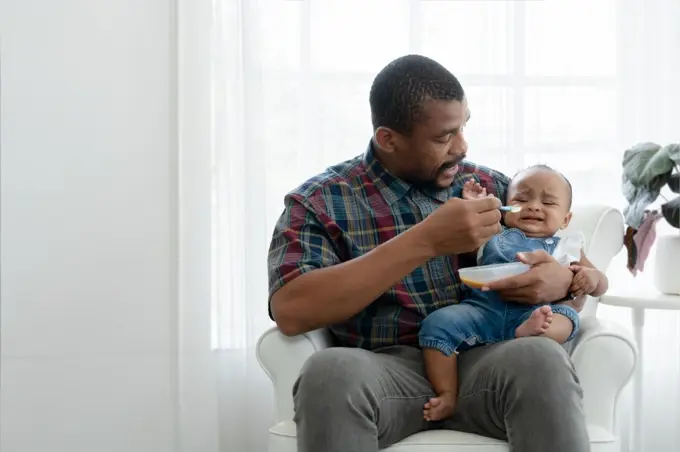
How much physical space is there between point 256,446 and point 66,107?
1.14m

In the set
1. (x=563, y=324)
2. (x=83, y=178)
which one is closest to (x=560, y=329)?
(x=563, y=324)

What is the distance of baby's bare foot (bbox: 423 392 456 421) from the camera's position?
1.68 metres

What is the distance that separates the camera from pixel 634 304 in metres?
2.22

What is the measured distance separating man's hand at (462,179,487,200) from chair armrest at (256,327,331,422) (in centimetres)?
47

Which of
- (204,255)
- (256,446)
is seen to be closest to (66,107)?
(204,255)

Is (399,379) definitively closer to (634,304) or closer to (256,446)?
(634,304)

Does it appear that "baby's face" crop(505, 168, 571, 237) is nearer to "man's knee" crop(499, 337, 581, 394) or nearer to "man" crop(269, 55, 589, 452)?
"man" crop(269, 55, 589, 452)

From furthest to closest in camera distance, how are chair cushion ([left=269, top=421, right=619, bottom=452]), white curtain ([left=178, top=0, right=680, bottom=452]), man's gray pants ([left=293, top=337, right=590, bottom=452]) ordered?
white curtain ([left=178, top=0, right=680, bottom=452]), chair cushion ([left=269, top=421, right=619, bottom=452]), man's gray pants ([left=293, top=337, right=590, bottom=452])

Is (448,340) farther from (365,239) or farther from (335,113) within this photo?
(335,113)

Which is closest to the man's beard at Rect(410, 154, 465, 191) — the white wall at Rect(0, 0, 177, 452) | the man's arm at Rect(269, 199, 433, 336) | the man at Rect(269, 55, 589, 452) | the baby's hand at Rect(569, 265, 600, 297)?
the man at Rect(269, 55, 589, 452)

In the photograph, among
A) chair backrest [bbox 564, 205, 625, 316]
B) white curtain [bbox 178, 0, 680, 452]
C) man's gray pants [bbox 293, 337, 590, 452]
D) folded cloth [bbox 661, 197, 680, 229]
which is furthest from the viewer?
white curtain [bbox 178, 0, 680, 452]

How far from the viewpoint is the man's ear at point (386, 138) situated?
1902mm

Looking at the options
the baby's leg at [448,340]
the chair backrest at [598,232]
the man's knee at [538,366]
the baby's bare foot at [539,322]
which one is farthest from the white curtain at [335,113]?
the man's knee at [538,366]

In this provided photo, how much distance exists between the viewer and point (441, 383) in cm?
171
